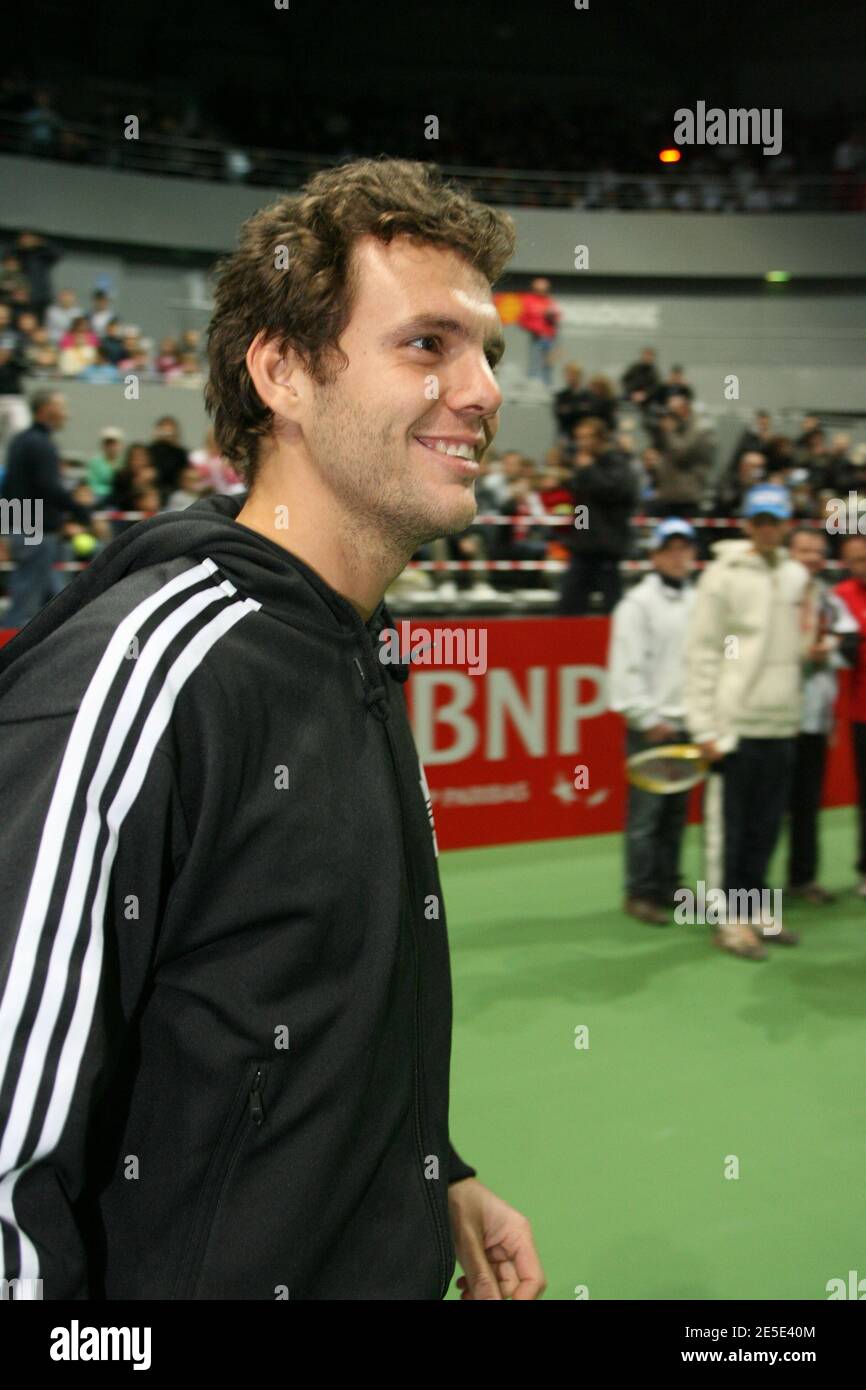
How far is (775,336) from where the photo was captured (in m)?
23.0

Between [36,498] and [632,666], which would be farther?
[36,498]

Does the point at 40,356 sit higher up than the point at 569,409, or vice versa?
the point at 40,356

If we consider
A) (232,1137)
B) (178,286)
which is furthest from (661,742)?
(178,286)

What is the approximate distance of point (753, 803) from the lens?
21.6 ft

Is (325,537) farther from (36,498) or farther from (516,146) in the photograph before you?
(516,146)

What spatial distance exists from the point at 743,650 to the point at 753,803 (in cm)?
78

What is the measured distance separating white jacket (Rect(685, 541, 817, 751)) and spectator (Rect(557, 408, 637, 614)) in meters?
3.55

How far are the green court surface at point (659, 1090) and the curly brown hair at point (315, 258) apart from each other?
281 cm

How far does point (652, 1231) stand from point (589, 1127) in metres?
0.67

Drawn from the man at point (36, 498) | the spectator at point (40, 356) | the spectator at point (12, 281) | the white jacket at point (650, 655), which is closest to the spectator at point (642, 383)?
the spectator at point (40, 356)

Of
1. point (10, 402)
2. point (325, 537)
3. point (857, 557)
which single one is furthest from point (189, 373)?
point (325, 537)

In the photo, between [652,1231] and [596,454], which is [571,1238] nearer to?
[652,1231]

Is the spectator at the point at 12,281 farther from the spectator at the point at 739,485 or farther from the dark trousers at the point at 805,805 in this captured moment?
the dark trousers at the point at 805,805

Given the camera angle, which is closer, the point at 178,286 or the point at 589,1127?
the point at 589,1127
